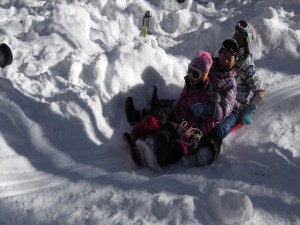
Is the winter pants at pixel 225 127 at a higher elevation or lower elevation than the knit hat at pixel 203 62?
lower

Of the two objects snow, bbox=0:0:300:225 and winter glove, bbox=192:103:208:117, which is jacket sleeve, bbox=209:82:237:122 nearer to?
winter glove, bbox=192:103:208:117

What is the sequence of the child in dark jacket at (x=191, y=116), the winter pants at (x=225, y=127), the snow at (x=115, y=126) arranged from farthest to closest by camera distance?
the winter pants at (x=225, y=127), the child in dark jacket at (x=191, y=116), the snow at (x=115, y=126)

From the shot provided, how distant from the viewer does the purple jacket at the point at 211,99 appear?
15.3ft

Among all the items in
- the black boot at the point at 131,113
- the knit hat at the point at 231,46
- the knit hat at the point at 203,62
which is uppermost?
the knit hat at the point at 231,46

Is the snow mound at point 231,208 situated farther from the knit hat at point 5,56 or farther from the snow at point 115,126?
the knit hat at point 5,56

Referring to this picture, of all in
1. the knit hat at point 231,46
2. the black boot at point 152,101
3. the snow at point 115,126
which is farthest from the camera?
the black boot at point 152,101

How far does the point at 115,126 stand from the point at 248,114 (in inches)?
64.6

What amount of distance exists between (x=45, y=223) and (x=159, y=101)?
2464 mm

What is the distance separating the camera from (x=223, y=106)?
4750 millimetres

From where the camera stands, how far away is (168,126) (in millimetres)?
4586

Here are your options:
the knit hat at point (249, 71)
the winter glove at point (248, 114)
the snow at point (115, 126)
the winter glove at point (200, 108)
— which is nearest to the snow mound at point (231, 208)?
the snow at point (115, 126)

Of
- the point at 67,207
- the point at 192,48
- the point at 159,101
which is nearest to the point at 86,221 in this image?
the point at 67,207

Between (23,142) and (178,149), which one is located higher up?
(178,149)

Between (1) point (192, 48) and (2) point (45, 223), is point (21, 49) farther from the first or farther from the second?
(2) point (45, 223)
